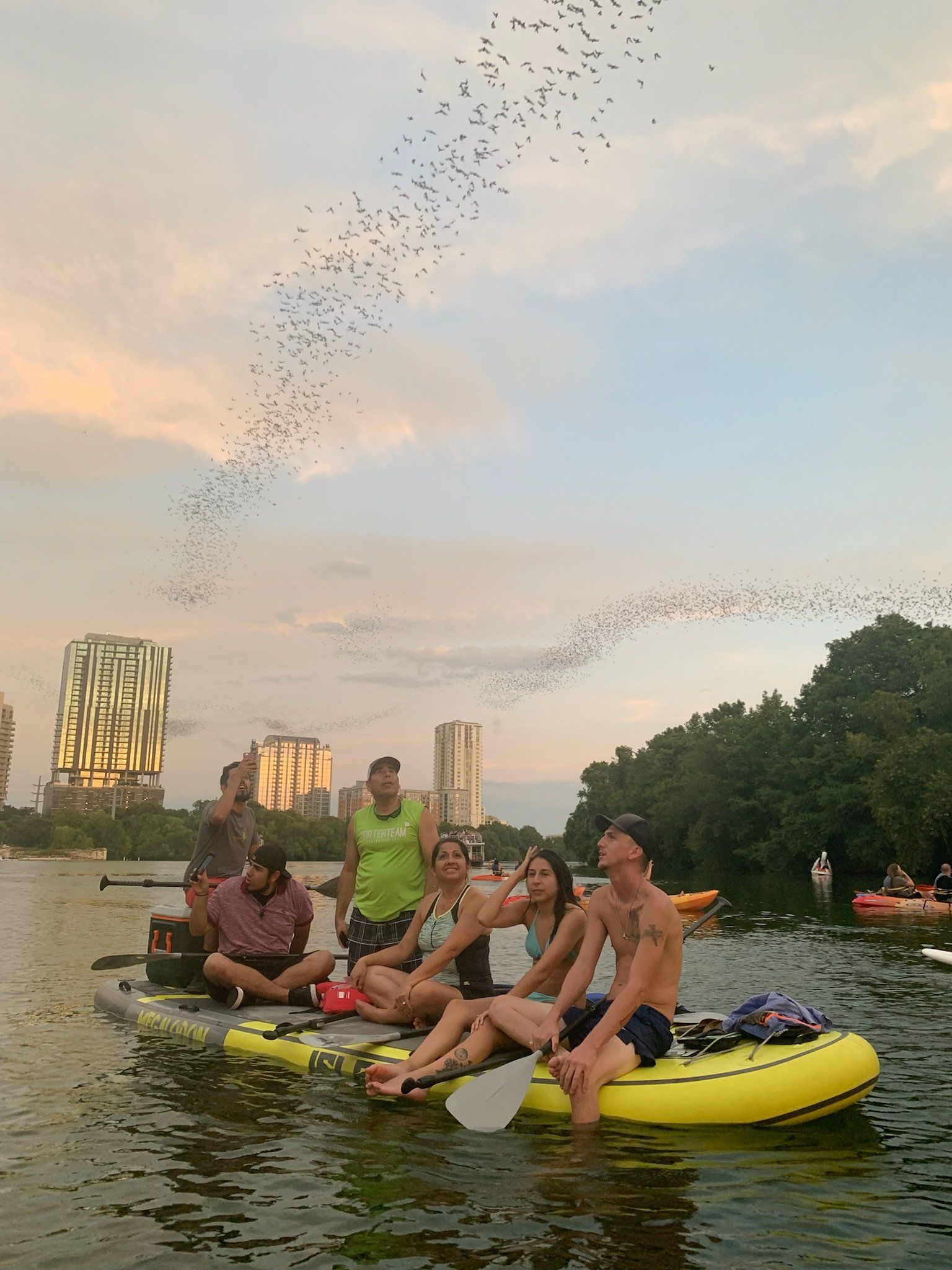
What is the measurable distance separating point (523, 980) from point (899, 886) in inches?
959

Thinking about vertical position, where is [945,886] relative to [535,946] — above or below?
below

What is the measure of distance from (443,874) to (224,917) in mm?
2400

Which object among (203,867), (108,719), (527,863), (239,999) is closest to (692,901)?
(203,867)

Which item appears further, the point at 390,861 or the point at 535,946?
the point at 390,861

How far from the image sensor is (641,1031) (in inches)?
227

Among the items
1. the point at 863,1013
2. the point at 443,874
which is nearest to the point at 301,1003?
the point at 443,874

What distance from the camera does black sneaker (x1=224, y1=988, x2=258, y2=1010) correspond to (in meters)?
8.27

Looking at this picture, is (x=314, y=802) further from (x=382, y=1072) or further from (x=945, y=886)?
(x=382, y=1072)

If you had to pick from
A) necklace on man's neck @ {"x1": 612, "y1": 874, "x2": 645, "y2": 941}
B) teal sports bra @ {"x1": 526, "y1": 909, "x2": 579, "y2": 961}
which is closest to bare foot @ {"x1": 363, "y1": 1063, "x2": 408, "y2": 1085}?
teal sports bra @ {"x1": 526, "y1": 909, "x2": 579, "y2": 961}

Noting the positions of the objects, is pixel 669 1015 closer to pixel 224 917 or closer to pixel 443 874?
pixel 443 874

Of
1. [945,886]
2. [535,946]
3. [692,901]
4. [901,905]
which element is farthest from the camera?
[945,886]

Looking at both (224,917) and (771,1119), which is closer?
(771,1119)

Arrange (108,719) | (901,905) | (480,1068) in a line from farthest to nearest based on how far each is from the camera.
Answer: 1. (108,719)
2. (901,905)
3. (480,1068)

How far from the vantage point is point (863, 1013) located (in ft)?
34.6
